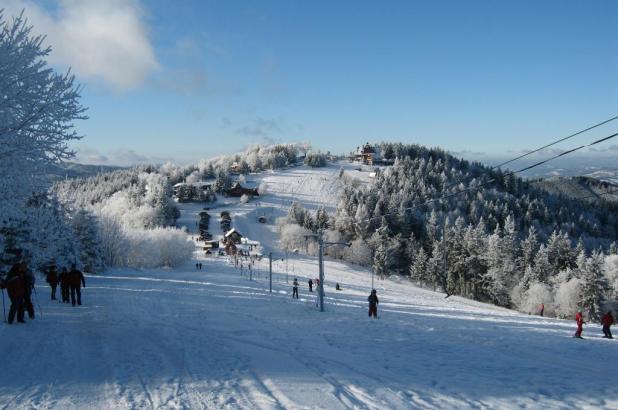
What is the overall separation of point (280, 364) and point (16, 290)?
7.27 meters

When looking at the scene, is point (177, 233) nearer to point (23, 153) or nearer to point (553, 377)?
point (23, 153)

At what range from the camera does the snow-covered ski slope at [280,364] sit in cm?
750

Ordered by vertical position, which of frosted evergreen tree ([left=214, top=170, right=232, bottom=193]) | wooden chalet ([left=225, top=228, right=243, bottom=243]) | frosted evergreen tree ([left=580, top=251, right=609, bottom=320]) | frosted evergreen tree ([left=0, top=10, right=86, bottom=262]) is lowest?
frosted evergreen tree ([left=580, top=251, right=609, bottom=320])

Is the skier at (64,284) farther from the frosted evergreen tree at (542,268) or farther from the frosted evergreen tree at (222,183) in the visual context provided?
the frosted evergreen tree at (222,183)

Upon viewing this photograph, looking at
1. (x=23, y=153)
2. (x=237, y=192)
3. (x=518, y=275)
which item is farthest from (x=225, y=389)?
(x=237, y=192)

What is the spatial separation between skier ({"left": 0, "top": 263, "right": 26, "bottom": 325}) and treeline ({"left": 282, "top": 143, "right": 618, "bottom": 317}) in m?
12.8

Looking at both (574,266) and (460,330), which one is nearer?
(460,330)

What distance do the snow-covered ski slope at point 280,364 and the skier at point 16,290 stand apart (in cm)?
41

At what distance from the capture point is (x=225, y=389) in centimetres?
782

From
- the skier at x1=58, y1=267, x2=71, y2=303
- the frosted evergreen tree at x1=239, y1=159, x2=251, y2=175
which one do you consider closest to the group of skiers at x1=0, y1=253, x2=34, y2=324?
the skier at x1=58, y1=267, x2=71, y2=303

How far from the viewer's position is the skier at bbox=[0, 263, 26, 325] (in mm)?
11789

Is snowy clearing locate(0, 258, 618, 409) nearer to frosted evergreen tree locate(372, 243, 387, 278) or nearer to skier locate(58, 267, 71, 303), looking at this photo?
skier locate(58, 267, 71, 303)

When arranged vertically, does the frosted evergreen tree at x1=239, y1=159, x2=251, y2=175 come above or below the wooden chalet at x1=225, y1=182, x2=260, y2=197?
above

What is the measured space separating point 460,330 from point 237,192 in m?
139
